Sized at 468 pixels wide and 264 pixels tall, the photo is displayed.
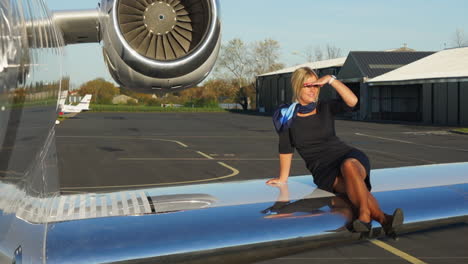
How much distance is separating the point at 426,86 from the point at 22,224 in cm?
6300

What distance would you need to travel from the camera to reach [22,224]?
271cm

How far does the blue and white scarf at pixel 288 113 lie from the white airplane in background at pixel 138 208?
56cm

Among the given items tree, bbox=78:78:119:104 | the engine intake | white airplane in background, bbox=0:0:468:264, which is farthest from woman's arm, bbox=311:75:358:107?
tree, bbox=78:78:119:104

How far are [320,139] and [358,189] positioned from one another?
1103 mm

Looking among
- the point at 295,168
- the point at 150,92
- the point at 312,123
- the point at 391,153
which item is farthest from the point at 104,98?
the point at 312,123

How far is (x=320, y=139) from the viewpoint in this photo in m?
5.73

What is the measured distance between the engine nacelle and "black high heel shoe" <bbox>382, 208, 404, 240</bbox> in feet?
11.5

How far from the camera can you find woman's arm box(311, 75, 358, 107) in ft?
17.3

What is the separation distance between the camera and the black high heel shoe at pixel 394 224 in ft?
14.2

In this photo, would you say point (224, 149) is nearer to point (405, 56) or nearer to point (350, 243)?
point (350, 243)

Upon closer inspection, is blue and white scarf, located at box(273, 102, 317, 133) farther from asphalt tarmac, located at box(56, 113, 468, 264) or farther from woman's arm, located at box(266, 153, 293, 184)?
asphalt tarmac, located at box(56, 113, 468, 264)

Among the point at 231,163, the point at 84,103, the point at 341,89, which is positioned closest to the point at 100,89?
the point at 231,163

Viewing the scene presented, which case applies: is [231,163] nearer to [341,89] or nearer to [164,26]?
[164,26]

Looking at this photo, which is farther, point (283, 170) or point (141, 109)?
point (141, 109)
